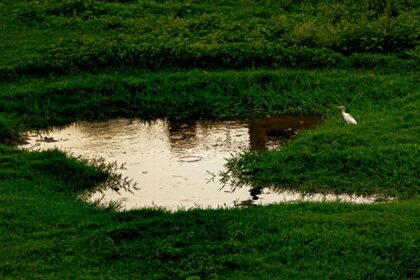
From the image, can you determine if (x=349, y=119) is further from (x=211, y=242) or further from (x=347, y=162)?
(x=211, y=242)

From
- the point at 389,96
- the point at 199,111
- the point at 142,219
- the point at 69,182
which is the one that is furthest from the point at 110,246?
the point at 389,96

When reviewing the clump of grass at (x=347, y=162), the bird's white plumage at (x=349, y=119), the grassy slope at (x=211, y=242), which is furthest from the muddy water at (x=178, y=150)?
the grassy slope at (x=211, y=242)

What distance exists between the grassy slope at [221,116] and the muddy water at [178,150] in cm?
31

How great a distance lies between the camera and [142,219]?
863 centimetres

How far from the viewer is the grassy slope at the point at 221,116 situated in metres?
7.77

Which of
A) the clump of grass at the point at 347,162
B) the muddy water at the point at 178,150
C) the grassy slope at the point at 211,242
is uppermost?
the grassy slope at the point at 211,242

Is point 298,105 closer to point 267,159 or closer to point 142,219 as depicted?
point 267,159

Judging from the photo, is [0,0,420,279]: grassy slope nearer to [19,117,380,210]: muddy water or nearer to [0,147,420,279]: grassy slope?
[0,147,420,279]: grassy slope

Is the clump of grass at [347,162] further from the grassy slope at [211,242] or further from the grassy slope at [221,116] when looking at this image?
the grassy slope at [211,242]

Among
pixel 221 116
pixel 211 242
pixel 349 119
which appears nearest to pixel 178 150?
pixel 221 116

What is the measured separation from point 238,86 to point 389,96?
2302 mm

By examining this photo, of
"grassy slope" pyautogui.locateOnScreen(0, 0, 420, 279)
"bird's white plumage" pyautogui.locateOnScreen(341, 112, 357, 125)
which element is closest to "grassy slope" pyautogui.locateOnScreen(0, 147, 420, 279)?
"grassy slope" pyautogui.locateOnScreen(0, 0, 420, 279)

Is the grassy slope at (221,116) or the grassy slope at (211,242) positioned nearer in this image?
the grassy slope at (211,242)

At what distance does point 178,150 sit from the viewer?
11422mm
